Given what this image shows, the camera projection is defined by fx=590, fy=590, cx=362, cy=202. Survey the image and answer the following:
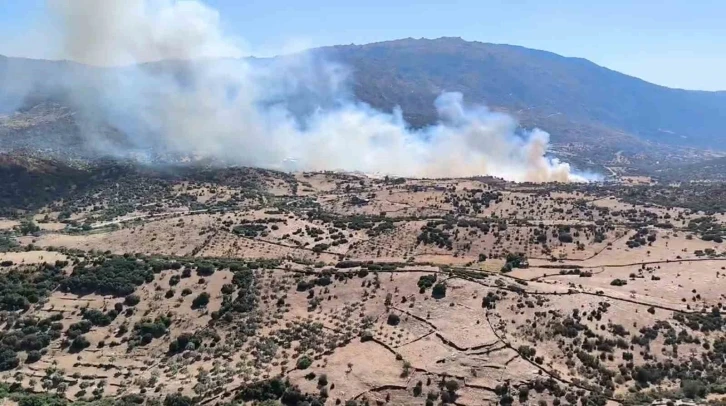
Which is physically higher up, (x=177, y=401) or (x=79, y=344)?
(x=79, y=344)

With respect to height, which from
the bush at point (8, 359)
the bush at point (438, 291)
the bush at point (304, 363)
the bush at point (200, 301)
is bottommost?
the bush at point (8, 359)

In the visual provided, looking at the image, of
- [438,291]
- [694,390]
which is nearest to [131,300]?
[438,291]

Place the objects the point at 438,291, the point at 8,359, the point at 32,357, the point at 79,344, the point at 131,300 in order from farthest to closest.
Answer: the point at 438,291, the point at 131,300, the point at 79,344, the point at 32,357, the point at 8,359

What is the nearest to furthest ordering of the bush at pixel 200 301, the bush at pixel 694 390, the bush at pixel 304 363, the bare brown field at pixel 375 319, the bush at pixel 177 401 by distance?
the bush at pixel 177 401 → the bush at pixel 694 390 → the bare brown field at pixel 375 319 → the bush at pixel 304 363 → the bush at pixel 200 301

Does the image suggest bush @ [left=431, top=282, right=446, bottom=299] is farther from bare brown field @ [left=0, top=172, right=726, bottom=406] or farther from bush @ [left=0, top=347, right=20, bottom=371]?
bush @ [left=0, top=347, right=20, bottom=371]

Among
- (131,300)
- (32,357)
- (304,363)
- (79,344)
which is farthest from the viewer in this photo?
(131,300)

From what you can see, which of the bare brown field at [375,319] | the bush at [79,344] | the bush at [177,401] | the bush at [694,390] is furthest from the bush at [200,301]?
the bush at [694,390]

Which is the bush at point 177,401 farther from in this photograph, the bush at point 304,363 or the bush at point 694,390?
the bush at point 694,390

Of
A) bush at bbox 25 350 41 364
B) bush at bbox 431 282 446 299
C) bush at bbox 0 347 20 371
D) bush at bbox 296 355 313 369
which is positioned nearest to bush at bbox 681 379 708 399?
bush at bbox 431 282 446 299

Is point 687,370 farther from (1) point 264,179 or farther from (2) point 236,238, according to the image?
(1) point 264,179

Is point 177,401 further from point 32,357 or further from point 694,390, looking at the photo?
point 694,390

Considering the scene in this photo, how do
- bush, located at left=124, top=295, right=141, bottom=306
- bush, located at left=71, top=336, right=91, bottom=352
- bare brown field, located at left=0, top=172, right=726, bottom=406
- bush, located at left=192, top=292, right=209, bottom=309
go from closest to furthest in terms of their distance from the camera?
1. bare brown field, located at left=0, top=172, right=726, bottom=406
2. bush, located at left=71, top=336, right=91, bottom=352
3. bush, located at left=192, top=292, right=209, bottom=309
4. bush, located at left=124, top=295, right=141, bottom=306

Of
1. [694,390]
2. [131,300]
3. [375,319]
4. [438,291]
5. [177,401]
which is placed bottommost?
[177,401]
